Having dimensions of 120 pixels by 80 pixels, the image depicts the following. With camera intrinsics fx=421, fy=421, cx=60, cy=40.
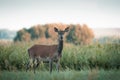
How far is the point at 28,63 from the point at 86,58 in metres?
1.71

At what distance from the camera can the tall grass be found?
10891mm

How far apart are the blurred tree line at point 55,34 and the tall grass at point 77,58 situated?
4.39ft

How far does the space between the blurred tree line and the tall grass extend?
134 cm

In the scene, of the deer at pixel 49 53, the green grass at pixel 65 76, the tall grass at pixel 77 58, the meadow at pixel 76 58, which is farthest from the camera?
the tall grass at pixel 77 58

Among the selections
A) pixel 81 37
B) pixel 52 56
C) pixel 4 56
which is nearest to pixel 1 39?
pixel 4 56

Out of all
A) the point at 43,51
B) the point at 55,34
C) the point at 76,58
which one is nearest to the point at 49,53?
the point at 43,51

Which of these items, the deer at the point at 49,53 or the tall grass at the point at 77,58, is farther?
the tall grass at the point at 77,58

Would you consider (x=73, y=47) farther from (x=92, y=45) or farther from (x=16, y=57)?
(x=16, y=57)

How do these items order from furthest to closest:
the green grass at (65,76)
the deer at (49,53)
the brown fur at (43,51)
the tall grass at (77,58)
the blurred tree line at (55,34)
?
the blurred tree line at (55,34), the tall grass at (77,58), the brown fur at (43,51), the deer at (49,53), the green grass at (65,76)

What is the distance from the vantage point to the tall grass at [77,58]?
35.7 feet

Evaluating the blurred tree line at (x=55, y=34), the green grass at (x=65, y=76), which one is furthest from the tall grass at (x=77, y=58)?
the green grass at (x=65, y=76)

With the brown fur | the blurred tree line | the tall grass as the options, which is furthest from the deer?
the blurred tree line

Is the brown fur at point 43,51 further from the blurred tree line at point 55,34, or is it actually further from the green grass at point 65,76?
the blurred tree line at point 55,34

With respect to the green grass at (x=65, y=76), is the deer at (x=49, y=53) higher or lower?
higher
